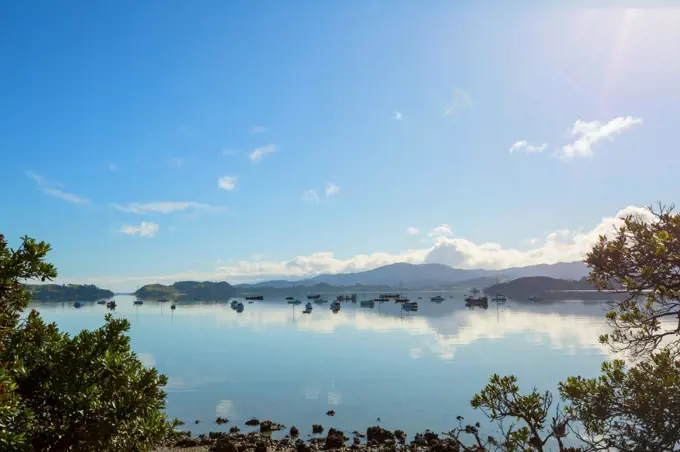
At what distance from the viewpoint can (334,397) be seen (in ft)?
124

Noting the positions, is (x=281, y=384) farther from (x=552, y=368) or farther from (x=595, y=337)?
(x=595, y=337)

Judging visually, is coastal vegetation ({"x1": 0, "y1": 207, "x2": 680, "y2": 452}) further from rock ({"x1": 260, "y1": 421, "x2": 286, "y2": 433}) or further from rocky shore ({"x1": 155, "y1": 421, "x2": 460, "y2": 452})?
rock ({"x1": 260, "y1": 421, "x2": 286, "y2": 433})

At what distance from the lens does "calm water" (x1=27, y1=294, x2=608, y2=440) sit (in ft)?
108

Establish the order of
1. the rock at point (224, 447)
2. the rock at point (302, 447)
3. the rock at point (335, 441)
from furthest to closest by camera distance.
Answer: the rock at point (335, 441) → the rock at point (302, 447) → the rock at point (224, 447)

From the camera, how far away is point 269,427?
29.0 m

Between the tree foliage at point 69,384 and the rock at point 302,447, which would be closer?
the tree foliage at point 69,384

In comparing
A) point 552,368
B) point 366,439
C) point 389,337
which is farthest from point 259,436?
point 389,337

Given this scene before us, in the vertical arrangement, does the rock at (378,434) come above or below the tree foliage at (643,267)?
below

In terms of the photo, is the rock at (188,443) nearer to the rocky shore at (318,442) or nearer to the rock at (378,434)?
the rocky shore at (318,442)

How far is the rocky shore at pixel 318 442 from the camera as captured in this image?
23.9 m

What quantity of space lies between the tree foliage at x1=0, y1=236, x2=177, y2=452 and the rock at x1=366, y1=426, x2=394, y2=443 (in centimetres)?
1917

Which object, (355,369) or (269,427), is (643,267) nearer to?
(269,427)

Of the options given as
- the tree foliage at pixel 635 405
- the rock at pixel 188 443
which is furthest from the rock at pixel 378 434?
the tree foliage at pixel 635 405

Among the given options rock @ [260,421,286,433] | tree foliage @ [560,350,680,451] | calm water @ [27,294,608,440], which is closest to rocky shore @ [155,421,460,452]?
rock @ [260,421,286,433]
